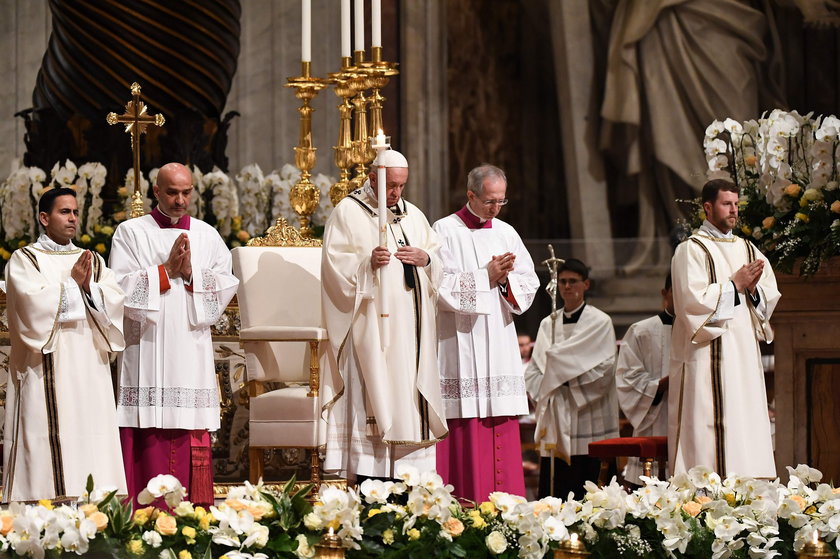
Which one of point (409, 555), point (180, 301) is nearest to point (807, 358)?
point (180, 301)

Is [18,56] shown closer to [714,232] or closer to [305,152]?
[305,152]

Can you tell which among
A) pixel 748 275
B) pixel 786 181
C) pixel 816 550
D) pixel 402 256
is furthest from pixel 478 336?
pixel 816 550

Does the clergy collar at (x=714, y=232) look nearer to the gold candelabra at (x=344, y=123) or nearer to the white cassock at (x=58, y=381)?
the gold candelabra at (x=344, y=123)

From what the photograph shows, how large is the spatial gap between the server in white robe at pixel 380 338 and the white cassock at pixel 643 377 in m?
1.61

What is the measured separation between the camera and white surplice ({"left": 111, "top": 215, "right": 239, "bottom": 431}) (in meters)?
7.29

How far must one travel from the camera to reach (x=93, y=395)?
23.0 feet

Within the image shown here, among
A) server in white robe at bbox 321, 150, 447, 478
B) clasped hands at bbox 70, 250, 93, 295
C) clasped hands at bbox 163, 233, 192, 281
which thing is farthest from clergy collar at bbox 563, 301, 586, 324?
clasped hands at bbox 70, 250, 93, 295

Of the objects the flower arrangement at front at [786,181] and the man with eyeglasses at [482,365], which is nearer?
the man with eyeglasses at [482,365]

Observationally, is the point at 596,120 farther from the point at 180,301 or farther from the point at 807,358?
the point at 180,301

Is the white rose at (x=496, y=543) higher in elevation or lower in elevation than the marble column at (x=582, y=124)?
lower

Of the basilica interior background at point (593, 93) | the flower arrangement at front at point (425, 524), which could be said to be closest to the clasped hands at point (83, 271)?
the flower arrangement at front at point (425, 524)

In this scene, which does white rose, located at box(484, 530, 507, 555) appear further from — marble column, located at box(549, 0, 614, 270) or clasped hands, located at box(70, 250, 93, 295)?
marble column, located at box(549, 0, 614, 270)

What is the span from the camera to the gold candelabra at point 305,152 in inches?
336

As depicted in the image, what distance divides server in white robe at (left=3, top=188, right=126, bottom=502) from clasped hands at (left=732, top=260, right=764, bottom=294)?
2.76m
